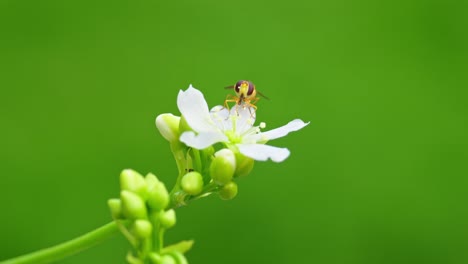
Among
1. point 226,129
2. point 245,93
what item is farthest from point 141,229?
point 245,93

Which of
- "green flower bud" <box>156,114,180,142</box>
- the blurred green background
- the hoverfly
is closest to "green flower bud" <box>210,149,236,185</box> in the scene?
"green flower bud" <box>156,114,180,142</box>

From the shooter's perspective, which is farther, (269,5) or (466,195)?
(269,5)

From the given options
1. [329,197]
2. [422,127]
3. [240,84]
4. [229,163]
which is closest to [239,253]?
[329,197]

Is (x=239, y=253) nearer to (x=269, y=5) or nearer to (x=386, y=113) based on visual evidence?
(x=386, y=113)

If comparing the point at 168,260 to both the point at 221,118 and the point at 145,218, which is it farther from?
the point at 221,118

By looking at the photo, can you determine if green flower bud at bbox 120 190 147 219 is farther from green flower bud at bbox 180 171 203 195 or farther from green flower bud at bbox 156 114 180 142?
green flower bud at bbox 156 114 180 142

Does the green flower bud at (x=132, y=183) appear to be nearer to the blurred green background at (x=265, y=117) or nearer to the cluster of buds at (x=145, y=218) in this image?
the cluster of buds at (x=145, y=218)

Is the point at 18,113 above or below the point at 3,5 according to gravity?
below
